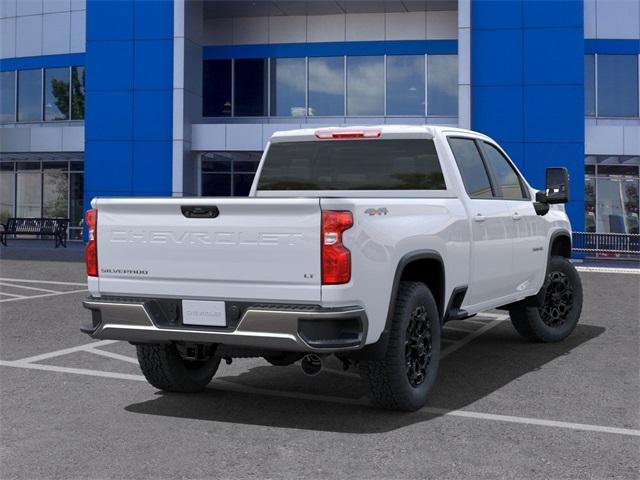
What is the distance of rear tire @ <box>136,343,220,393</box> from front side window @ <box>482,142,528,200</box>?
3004 millimetres

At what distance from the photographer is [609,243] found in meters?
21.2

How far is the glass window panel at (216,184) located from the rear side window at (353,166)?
66.2 ft

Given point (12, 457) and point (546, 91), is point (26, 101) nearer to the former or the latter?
point (546, 91)

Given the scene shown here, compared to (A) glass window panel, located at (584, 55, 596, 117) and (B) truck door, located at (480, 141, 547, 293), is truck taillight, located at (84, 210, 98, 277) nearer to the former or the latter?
(B) truck door, located at (480, 141, 547, 293)

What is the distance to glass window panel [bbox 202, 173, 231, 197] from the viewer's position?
2697 cm

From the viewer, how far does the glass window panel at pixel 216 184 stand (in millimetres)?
26969

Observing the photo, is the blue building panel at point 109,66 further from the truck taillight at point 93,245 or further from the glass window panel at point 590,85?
the truck taillight at point 93,245

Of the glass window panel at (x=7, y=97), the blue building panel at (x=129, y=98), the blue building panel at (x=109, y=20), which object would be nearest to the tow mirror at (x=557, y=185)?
the blue building panel at (x=129, y=98)

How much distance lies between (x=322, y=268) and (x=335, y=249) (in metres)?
0.14

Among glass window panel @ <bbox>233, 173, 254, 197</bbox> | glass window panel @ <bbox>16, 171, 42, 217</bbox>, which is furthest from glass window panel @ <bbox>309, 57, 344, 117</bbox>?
glass window panel @ <bbox>16, 171, 42, 217</bbox>

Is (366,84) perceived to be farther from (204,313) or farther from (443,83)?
(204,313)

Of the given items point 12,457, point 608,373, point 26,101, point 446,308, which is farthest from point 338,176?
point 26,101

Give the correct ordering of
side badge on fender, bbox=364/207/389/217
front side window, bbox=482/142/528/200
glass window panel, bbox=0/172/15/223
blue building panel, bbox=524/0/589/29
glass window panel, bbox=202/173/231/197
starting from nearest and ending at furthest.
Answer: side badge on fender, bbox=364/207/389/217 → front side window, bbox=482/142/528/200 → blue building panel, bbox=524/0/589/29 → glass window panel, bbox=202/173/231/197 → glass window panel, bbox=0/172/15/223

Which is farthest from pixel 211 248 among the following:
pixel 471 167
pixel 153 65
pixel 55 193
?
pixel 55 193
